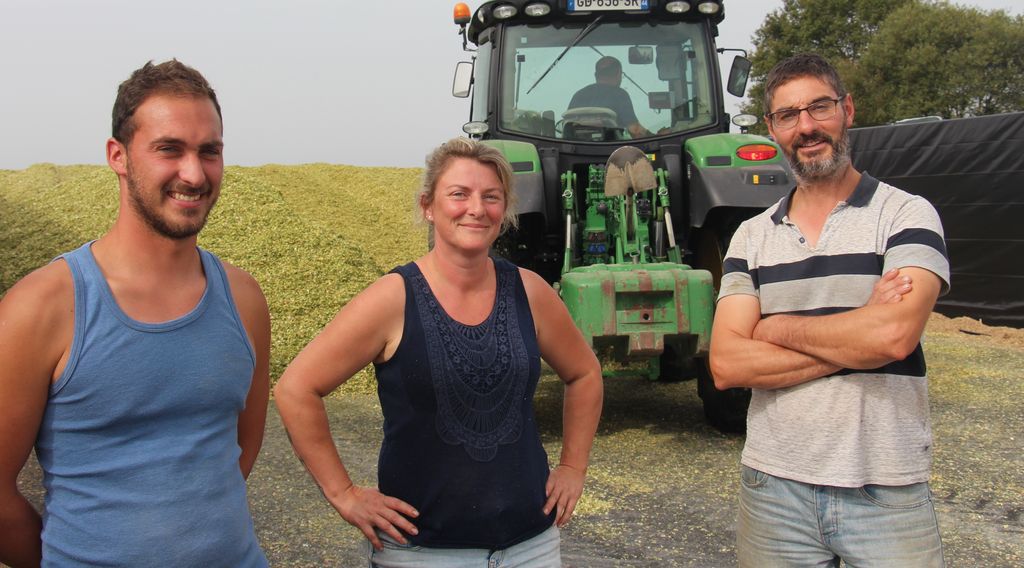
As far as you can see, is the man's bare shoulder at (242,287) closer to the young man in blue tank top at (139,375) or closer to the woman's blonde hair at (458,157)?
the young man in blue tank top at (139,375)

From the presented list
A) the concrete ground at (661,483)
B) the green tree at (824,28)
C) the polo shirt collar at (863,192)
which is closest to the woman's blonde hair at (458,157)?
the polo shirt collar at (863,192)

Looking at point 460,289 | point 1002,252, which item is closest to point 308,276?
point 460,289

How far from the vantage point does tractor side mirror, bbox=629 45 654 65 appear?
5941 mm

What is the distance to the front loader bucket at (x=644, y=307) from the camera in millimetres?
4652

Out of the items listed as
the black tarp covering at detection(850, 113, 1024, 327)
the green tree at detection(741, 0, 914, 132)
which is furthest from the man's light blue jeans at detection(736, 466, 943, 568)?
the green tree at detection(741, 0, 914, 132)

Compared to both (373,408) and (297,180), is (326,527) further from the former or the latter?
(297,180)

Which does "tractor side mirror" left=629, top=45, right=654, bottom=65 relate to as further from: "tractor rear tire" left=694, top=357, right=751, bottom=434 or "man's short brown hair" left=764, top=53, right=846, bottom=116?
"man's short brown hair" left=764, top=53, right=846, bottom=116

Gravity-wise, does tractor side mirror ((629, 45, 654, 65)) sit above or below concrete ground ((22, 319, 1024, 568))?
above

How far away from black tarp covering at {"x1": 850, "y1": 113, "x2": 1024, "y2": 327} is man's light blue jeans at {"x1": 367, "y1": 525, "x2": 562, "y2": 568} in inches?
331

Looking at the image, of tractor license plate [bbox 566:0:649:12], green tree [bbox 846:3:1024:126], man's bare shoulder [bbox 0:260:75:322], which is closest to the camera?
man's bare shoulder [bbox 0:260:75:322]

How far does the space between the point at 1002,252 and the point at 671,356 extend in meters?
4.96

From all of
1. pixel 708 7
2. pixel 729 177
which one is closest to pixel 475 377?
pixel 729 177

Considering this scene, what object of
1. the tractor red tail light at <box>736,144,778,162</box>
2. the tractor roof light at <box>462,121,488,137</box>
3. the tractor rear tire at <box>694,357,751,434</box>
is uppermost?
the tractor roof light at <box>462,121,488,137</box>

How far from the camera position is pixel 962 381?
6871 millimetres
